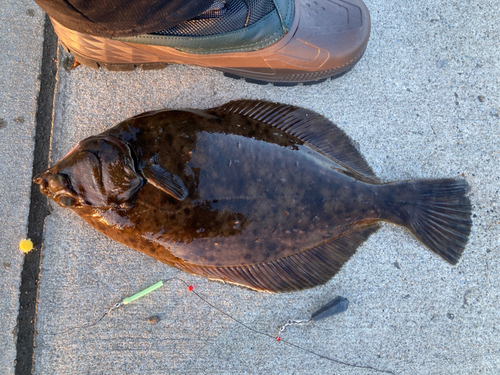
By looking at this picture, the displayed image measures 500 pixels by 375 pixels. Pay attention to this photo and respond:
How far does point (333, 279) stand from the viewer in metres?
2.11

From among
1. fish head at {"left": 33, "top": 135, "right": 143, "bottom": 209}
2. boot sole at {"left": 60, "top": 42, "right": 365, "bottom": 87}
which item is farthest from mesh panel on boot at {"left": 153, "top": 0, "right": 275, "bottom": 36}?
fish head at {"left": 33, "top": 135, "right": 143, "bottom": 209}

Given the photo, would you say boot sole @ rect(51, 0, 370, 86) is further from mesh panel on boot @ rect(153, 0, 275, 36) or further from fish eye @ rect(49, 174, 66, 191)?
fish eye @ rect(49, 174, 66, 191)

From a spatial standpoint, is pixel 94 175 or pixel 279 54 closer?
pixel 94 175

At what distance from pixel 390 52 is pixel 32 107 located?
2.46 metres

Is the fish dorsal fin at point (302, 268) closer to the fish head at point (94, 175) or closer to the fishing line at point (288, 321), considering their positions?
the fishing line at point (288, 321)

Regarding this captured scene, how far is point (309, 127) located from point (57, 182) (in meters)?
1.45

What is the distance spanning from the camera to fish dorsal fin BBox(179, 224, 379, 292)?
1.87 metres

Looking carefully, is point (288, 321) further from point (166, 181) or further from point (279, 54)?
point (279, 54)

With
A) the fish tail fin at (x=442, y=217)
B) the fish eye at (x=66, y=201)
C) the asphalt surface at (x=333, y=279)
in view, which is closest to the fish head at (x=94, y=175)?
Result: the fish eye at (x=66, y=201)

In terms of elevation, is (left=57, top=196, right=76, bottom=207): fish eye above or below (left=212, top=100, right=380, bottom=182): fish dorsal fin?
below

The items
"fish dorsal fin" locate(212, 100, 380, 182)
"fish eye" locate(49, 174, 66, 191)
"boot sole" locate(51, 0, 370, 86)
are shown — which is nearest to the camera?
"fish eye" locate(49, 174, 66, 191)

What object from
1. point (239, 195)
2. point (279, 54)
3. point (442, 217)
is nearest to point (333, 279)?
point (442, 217)

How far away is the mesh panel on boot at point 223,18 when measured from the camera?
158 cm

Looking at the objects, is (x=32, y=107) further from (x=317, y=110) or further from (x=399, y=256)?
(x=399, y=256)
